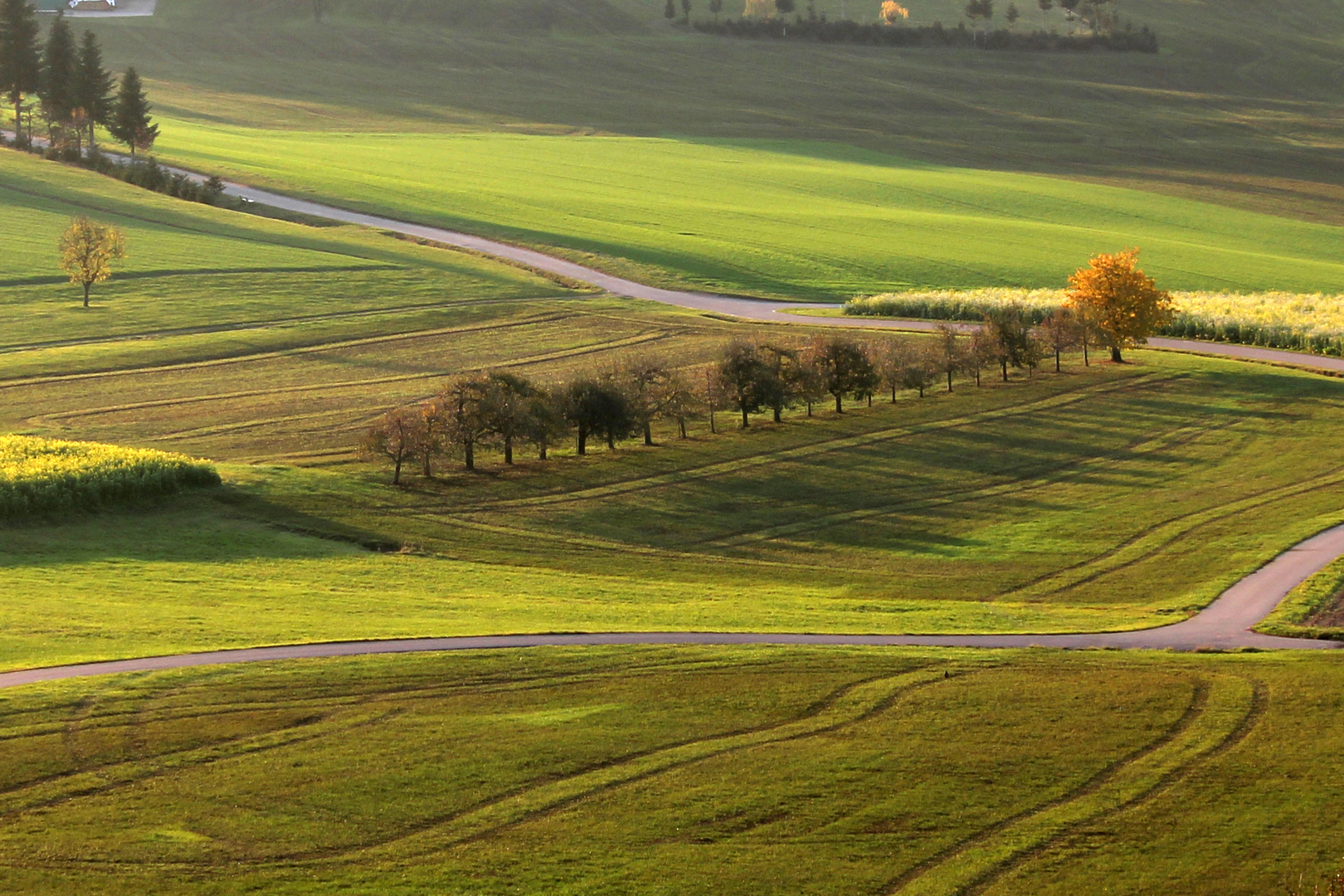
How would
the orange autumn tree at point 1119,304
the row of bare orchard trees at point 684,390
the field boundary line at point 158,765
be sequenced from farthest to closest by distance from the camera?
the orange autumn tree at point 1119,304 → the row of bare orchard trees at point 684,390 → the field boundary line at point 158,765

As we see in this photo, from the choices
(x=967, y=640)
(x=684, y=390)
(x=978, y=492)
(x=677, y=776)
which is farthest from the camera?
(x=684, y=390)

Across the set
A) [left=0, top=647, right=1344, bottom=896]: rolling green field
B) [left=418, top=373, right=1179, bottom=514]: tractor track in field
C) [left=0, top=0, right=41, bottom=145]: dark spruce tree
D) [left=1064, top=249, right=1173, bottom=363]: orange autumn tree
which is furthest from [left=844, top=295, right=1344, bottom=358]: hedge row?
[left=0, top=0, right=41, bottom=145]: dark spruce tree

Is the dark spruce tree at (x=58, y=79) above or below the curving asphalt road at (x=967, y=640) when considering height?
above

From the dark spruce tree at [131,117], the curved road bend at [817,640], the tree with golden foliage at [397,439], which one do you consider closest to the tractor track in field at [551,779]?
the curved road bend at [817,640]

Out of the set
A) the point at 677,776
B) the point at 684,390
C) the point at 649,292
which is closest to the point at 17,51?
the point at 649,292

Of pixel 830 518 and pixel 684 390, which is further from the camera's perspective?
pixel 684 390

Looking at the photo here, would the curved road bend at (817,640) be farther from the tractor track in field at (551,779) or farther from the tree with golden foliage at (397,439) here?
the tree with golden foliage at (397,439)

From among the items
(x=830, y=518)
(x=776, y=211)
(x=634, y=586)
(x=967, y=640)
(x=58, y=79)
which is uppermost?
(x=58, y=79)

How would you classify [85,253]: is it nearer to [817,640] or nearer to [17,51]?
[17,51]
